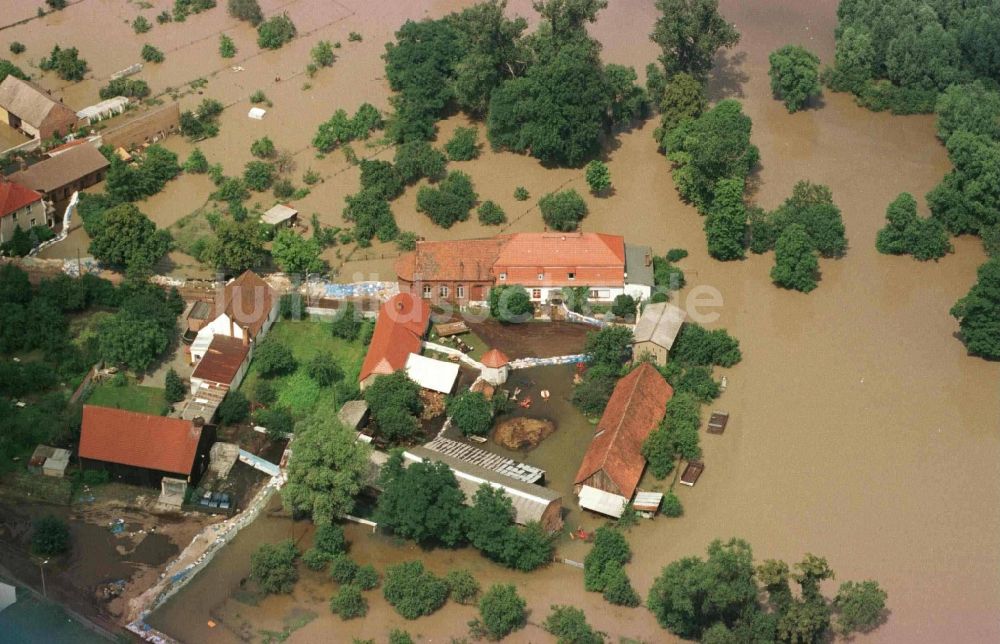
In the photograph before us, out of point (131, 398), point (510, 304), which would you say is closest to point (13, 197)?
point (131, 398)

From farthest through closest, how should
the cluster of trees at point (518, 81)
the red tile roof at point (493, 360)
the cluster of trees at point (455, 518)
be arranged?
the cluster of trees at point (518, 81) → the red tile roof at point (493, 360) → the cluster of trees at point (455, 518)

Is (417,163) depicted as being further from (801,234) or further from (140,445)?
(140,445)

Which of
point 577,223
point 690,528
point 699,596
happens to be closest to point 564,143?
point 577,223

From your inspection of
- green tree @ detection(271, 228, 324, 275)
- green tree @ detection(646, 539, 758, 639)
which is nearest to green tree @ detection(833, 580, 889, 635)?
green tree @ detection(646, 539, 758, 639)

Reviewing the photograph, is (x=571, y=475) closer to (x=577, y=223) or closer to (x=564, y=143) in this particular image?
(x=577, y=223)

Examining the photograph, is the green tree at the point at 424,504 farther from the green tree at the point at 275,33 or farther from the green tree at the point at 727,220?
the green tree at the point at 275,33

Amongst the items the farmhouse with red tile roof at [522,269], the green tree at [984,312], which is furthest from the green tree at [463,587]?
the green tree at [984,312]

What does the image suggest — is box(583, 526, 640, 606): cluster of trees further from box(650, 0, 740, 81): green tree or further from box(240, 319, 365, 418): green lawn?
box(650, 0, 740, 81): green tree
